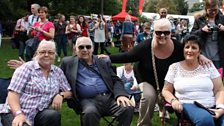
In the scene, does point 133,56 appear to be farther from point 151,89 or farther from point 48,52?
point 48,52

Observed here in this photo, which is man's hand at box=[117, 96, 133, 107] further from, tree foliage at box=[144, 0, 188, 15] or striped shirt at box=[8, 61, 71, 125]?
tree foliage at box=[144, 0, 188, 15]

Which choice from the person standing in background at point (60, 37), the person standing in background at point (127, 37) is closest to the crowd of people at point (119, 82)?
the person standing in background at point (60, 37)

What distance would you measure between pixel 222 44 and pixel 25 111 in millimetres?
2764

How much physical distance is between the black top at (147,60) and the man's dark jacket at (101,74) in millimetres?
243

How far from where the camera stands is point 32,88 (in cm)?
401

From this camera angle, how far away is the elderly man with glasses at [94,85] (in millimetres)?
4258

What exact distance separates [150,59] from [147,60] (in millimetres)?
42

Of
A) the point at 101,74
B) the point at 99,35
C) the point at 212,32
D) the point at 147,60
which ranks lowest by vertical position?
the point at 99,35

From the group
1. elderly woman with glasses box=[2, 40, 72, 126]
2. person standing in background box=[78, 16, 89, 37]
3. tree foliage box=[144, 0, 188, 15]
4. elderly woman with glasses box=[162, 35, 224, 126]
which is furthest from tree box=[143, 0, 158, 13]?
elderly woman with glasses box=[2, 40, 72, 126]

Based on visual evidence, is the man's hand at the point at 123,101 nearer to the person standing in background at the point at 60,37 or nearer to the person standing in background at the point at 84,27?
the person standing in background at the point at 60,37

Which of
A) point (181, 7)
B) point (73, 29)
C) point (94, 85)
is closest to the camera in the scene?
point (94, 85)

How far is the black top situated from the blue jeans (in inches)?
30.7

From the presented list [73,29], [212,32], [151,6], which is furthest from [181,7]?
[212,32]

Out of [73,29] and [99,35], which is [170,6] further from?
[73,29]
